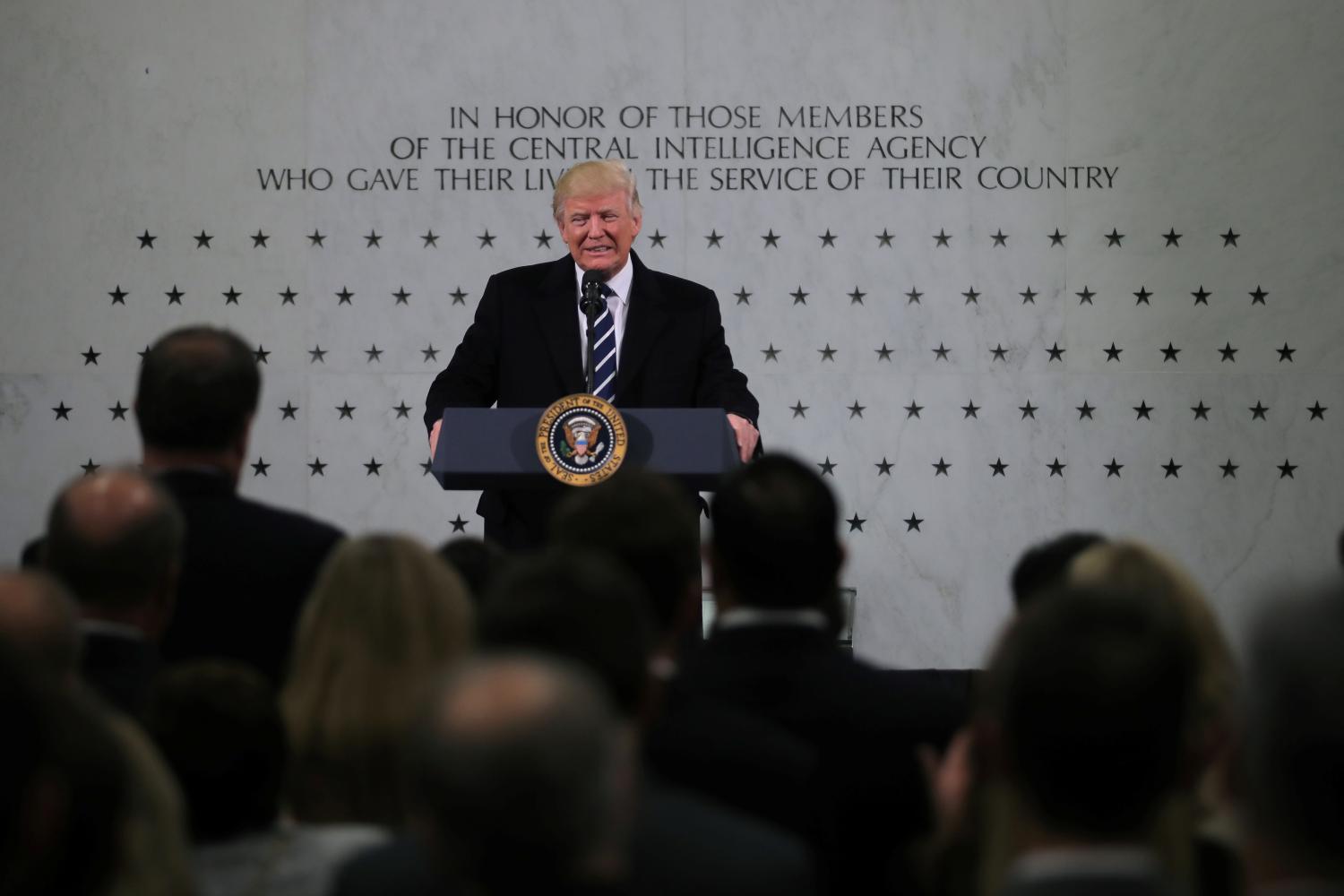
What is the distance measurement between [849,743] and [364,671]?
80 cm

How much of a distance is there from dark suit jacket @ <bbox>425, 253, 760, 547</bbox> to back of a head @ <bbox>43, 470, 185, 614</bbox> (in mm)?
3135

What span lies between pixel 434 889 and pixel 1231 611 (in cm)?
953

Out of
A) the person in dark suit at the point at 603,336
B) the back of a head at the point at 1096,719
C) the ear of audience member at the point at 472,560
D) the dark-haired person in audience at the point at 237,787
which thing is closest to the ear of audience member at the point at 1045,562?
the ear of audience member at the point at 472,560

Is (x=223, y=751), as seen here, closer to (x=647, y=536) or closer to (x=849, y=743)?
(x=647, y=536)

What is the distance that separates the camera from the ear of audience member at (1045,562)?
3916 millimetres

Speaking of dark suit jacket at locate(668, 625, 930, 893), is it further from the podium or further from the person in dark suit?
the person in dark suit

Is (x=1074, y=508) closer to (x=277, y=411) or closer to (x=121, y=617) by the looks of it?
(x=277, y=411)

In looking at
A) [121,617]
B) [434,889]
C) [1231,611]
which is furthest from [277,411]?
[434,889]

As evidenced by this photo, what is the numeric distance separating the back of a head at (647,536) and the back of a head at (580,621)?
2.09 ft

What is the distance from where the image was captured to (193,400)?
4121mm

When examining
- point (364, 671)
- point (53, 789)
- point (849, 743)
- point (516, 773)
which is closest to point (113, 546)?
point (364, 671)

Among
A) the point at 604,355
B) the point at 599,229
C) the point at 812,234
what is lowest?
the point at 604,355

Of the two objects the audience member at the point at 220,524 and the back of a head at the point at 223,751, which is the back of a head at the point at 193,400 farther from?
the back of a head at the point at 223,751

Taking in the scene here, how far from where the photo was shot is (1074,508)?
11227 millimetres
